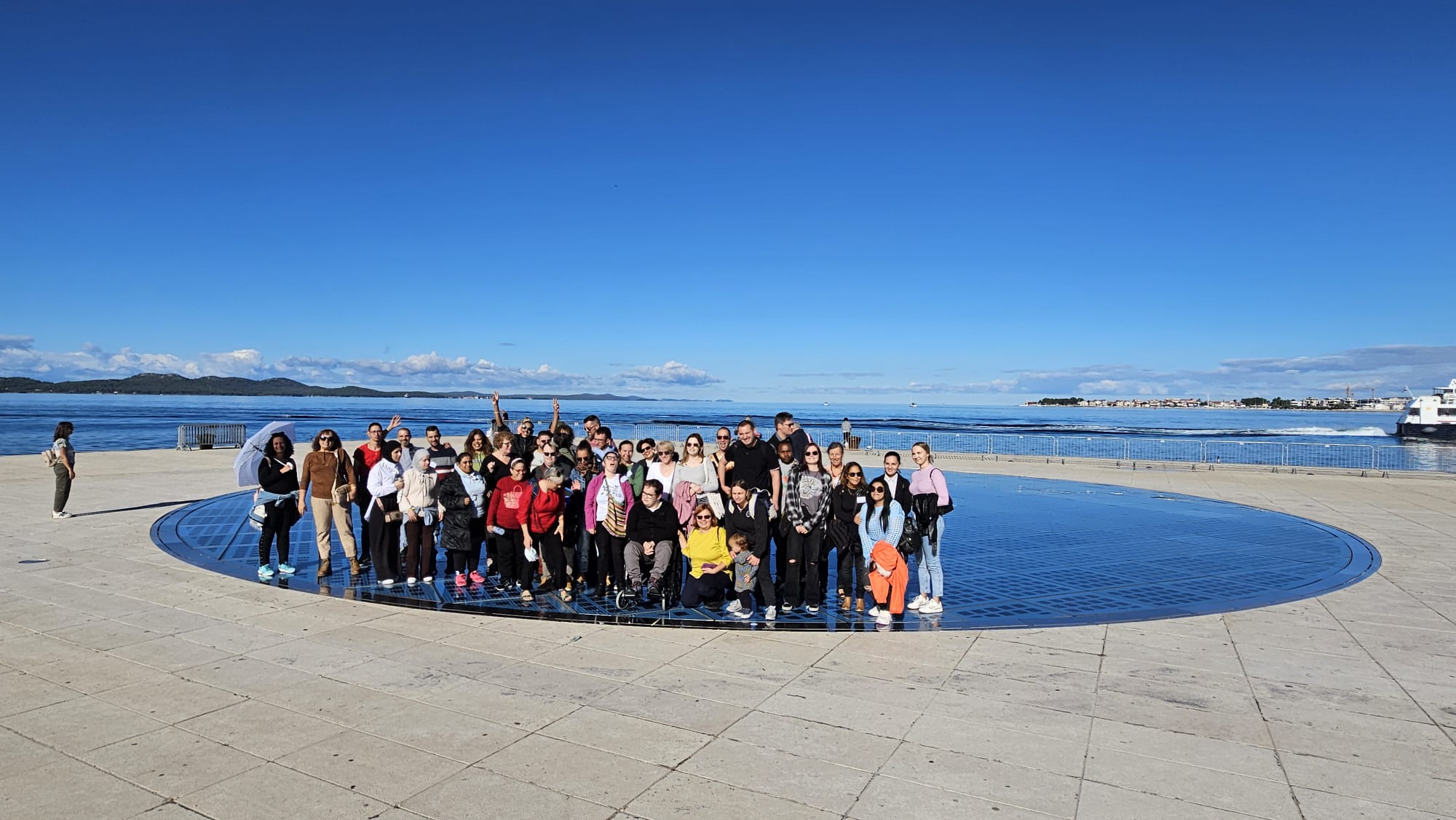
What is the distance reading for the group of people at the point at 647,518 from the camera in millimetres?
7680

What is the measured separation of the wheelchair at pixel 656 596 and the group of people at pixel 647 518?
0.03 meters

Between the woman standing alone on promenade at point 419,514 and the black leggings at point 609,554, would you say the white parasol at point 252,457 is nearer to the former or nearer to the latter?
the woman standing alone on promenade at point 419,514

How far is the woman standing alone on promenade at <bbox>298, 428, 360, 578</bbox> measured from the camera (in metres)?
9.10

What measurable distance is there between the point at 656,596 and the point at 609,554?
25.1 inches

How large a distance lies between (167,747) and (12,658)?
272 centimetres

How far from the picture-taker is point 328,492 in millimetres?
9117

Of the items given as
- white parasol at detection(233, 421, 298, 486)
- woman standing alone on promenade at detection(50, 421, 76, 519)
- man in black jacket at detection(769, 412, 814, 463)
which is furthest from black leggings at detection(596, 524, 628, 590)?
woman standing alone on promenade at detection(50, 421, 76, 519)

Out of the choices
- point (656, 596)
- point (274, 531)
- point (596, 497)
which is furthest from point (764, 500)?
point (274, 531)

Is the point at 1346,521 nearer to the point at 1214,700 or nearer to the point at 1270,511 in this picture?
the point at 1270,511

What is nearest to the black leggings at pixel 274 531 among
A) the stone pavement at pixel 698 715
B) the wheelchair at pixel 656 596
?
the stone pavement at pixel 698 715

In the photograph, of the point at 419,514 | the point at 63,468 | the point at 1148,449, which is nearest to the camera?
the point at 419,514

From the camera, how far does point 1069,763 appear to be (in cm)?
433

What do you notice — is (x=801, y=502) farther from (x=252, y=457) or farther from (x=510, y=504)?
(x=252, y=457)

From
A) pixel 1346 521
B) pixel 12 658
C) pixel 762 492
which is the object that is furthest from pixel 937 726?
pixel 1346 521
